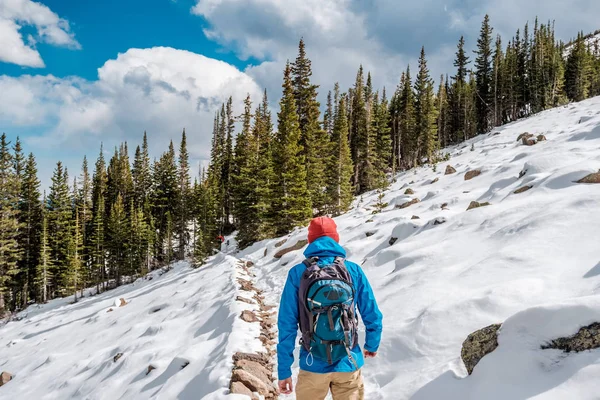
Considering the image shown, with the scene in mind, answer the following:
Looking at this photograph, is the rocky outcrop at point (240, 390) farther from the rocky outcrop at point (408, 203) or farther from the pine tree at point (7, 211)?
the pine tree at point (7, 211)

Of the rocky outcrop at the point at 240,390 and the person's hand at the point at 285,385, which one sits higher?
the person's hand at the point at 285,385

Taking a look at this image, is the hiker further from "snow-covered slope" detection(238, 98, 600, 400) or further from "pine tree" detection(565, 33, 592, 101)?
"pine tree" detection(565, 33, 592, 101)

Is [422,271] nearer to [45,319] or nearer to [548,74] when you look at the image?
[45,319]

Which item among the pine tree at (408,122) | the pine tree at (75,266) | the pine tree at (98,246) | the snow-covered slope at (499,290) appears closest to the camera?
→ the snow-covered slope at (499,290)

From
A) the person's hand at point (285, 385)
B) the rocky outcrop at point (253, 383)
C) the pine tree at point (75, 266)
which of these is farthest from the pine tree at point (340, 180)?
the pine tree at point (75, 266)

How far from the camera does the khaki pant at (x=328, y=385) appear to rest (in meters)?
3.36

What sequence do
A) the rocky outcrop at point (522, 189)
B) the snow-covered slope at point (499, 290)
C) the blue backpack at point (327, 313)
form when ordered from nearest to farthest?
1. the blue backpack at point (327, 313)
2. the snow-covered slope at point (499, 290)
3. the rocky outcrop at point (522, 189)

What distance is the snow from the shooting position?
3768 mm

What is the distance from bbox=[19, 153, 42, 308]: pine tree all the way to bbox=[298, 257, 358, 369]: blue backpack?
53603 mm

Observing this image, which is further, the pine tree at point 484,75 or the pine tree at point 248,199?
the pine tree at point 484,75

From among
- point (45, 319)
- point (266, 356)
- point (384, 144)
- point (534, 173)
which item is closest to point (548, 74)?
point (384, 144)

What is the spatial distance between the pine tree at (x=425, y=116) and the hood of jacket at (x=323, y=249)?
43.2 m

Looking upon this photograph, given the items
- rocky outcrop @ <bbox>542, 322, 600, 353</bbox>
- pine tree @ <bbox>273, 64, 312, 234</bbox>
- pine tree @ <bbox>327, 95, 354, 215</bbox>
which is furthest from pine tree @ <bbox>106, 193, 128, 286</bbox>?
rocky outcrop @ <bbox>542, 322, 600, 353</bbox>

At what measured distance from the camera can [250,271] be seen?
19.2 meters
